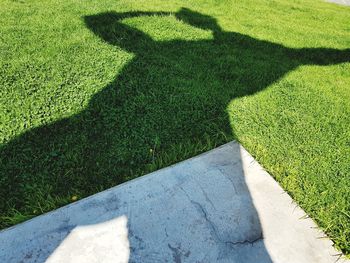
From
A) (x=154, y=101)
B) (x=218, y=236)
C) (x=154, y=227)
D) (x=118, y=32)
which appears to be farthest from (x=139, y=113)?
(x=118, y=32)

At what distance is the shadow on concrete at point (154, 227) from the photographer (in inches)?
88.4

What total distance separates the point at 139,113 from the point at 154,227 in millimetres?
1557

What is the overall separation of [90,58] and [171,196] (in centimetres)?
269

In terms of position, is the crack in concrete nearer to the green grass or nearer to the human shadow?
the green grass

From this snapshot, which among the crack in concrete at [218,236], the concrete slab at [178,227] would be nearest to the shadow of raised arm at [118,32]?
the concrete slab at [178,227]

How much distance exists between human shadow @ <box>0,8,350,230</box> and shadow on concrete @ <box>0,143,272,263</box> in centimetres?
25

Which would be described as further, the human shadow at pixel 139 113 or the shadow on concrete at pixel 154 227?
the human shadow at pixel 139 113

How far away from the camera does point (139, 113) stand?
11.8 ft

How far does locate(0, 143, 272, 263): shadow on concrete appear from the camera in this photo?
7.36 feet

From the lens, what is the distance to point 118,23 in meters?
5.36

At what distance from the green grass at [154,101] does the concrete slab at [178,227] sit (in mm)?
190

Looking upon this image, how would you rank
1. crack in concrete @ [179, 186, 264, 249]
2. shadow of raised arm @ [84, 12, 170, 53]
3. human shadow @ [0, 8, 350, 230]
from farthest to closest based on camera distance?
shadow of raised arm @ [84, 12, 170, 53], human shadow @ [0, 8, 350, 230], crack in concrete @ [179, 186, 264, 249]

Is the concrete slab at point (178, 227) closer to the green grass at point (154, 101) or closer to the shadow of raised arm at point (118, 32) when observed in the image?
the green grass at point (154, 101)

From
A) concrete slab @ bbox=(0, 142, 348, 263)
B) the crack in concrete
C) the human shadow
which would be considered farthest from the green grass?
the crack in concrete
